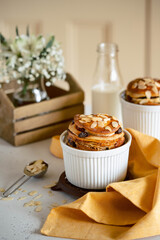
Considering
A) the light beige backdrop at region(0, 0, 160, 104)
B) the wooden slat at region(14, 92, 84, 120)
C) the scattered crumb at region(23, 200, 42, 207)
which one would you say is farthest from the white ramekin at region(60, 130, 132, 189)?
the light beige backdrop at region(0, 0, 160, 104)

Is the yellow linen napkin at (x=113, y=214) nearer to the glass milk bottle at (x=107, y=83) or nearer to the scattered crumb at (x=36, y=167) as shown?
the scattered crumb at (x=36, y=167)

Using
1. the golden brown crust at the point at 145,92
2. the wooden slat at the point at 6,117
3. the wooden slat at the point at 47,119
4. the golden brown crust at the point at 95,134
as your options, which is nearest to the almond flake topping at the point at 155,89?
the golden brown crust at the point at 145,92

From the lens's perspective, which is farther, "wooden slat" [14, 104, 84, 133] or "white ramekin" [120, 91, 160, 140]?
"wooden slat" [14, 104, 84, 133]

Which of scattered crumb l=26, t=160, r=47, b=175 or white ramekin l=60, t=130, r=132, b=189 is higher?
white ramekin l=60, t=130, r=132, b=189

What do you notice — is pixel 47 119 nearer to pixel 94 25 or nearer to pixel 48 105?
pixel 48 105

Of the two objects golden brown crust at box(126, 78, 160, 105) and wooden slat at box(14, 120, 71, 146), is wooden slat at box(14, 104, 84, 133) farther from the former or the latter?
golden brown crust at box(126, 78, 160, 105)

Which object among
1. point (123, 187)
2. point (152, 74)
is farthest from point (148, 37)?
point (123, 187)

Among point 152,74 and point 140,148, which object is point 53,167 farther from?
point 152,74
